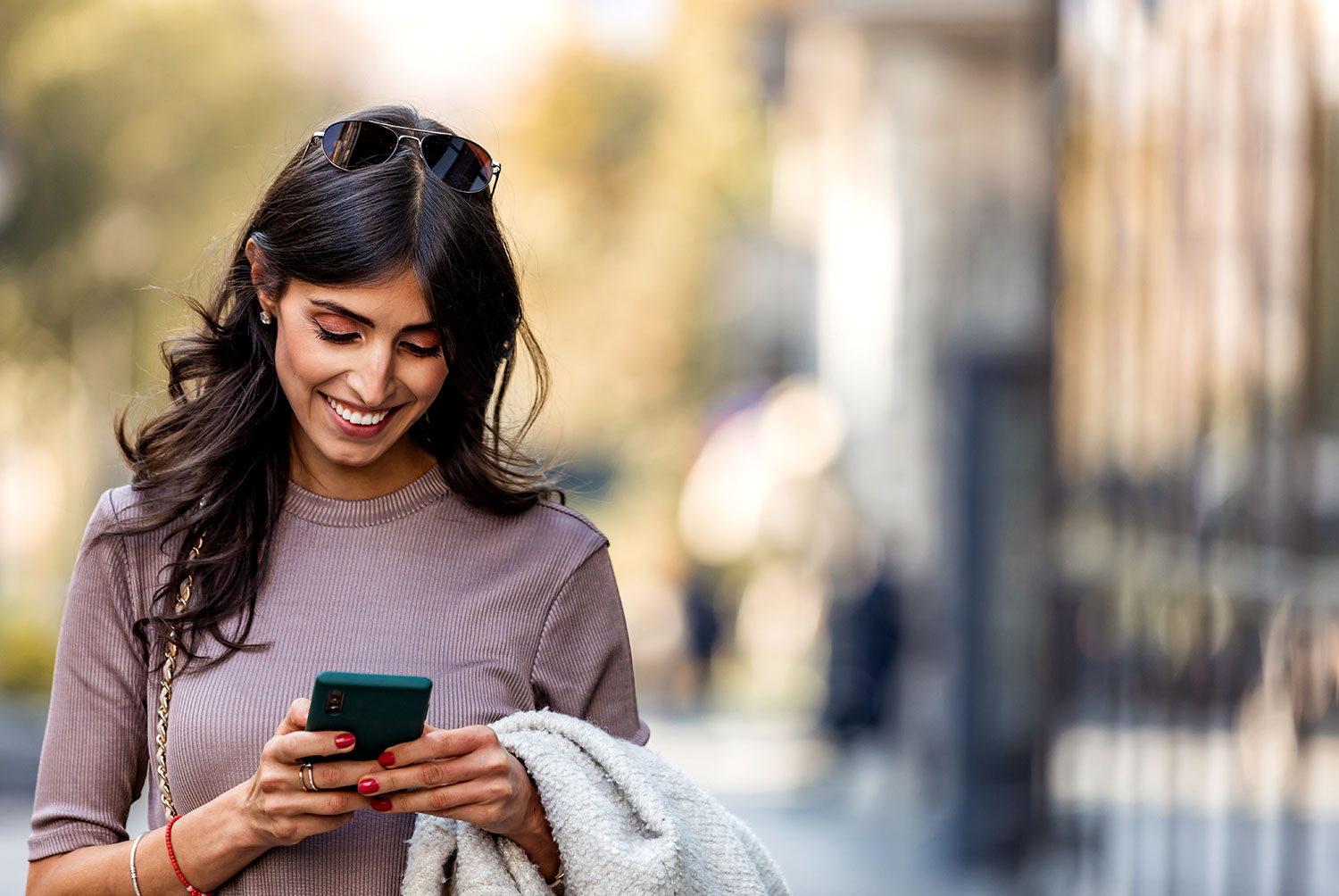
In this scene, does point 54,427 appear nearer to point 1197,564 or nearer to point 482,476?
point 1197,564

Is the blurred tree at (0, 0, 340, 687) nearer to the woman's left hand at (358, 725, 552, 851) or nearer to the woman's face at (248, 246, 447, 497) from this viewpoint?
the woman's face at (248, 246, 447, 497)

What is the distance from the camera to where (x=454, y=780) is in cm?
223

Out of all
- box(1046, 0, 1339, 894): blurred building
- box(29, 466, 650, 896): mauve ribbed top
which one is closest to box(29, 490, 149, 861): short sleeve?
box(29, 466, 650, 896): mauve ribbed top

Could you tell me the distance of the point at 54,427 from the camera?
1919 cm

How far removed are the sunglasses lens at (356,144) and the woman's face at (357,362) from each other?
0.19 meters

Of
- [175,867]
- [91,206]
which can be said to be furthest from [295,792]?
[91,206]

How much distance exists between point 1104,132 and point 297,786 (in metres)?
6.82

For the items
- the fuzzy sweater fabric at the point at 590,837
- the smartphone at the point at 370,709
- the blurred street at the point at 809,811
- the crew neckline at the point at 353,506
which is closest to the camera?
the smartphone at the point at 370,709

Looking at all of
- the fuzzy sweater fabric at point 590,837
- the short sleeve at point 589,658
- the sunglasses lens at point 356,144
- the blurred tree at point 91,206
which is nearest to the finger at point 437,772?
the fuzzy sweater fabric at point 590,837

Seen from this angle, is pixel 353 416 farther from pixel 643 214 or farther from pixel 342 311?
pixel 643 214

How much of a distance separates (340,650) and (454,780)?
15.7 inches

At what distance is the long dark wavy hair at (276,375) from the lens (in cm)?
251

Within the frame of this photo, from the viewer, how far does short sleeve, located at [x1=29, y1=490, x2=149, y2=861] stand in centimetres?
246

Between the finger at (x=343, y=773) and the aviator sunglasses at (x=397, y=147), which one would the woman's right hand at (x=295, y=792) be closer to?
the finger at (x=343, y=773)
